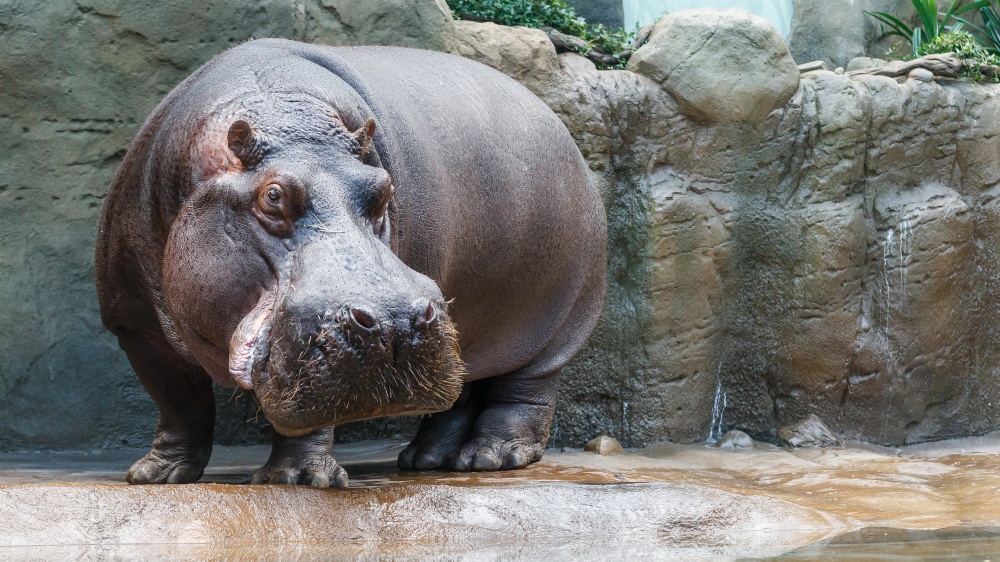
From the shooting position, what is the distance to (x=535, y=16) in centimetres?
741

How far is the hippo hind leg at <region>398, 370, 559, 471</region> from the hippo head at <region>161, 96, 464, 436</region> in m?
1.51

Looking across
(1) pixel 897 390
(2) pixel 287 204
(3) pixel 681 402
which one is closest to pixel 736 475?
(3) pixel 681 402

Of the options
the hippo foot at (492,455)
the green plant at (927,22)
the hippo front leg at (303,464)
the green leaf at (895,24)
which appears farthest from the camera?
the green leaf at (895,24)

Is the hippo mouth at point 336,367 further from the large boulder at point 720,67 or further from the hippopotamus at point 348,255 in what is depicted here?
the large boulder at point 720,67

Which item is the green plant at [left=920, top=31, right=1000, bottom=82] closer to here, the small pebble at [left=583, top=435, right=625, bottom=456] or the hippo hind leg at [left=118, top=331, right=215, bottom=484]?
the small pebble at [left=583, top=435, right=625, bottom=456]

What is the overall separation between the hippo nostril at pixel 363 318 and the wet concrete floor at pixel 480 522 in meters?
0.68

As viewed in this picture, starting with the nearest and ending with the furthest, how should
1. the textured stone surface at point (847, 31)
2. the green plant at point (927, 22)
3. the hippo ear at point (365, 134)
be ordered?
the hippo ear at point (365, 134) < the green plant at point (927, 22) < the textured stone surface at point (847, 31)

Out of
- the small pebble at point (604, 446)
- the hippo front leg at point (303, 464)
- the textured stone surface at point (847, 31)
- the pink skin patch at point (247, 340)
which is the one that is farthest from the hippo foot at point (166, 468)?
the textured stone surface at point (847, 31)

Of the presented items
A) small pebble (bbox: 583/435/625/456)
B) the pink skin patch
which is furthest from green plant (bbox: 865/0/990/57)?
the pink skin patch

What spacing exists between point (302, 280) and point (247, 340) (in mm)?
279

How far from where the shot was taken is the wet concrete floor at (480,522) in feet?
11.5

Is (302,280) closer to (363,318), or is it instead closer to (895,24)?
(363,318)

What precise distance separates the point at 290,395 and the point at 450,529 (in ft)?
2.33

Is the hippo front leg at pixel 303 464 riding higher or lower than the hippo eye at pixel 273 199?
lower
